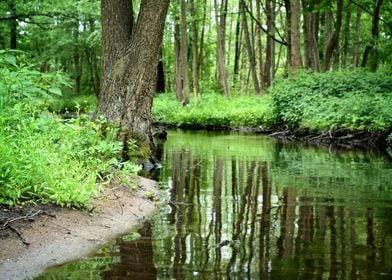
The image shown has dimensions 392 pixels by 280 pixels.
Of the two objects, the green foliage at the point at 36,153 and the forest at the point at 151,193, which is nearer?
the forest at the point at 151,193

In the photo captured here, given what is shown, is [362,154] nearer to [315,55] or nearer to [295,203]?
[295,203]

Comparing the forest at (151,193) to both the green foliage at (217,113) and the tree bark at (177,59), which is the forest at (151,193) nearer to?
the green foliage at (217,113)

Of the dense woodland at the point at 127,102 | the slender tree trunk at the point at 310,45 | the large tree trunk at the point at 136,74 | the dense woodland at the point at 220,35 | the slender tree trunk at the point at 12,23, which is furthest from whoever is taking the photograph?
the slender tree trunk at the point at 310,45

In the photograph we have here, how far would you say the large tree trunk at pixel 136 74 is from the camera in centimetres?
921

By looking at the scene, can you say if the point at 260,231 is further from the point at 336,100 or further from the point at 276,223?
the point at 336,100

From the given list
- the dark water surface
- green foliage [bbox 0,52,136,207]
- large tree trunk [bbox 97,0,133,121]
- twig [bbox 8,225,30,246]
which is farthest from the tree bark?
twig [bbox 8,225,30,246]

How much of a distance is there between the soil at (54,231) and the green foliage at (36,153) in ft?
0.46

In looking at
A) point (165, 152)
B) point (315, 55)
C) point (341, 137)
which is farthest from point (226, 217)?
point (315, 55)

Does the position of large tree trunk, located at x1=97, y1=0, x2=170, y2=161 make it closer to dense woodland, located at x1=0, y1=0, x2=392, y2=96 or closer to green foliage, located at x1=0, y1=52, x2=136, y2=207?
dense woodland, located at x1=0, y1=0, x2=392, y2=96

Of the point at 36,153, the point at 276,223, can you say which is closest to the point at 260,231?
the point at 276,223

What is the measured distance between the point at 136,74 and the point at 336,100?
9.65 metres

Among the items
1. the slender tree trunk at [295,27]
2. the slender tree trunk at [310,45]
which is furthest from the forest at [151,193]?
the slender tree trunk at [310,45]

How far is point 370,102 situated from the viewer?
50.0ft

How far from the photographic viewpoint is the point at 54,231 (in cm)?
409
